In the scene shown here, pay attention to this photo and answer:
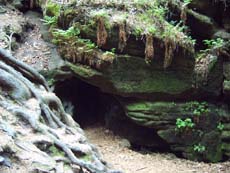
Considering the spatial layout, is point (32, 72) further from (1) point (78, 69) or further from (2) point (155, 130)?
(2) point (155, 130)

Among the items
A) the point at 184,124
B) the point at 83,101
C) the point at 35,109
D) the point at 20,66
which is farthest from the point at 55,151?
the point at 83,101

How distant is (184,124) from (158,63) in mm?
1656

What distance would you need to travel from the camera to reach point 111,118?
9.85m

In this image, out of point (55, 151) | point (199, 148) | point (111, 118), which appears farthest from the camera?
point (111, 118)

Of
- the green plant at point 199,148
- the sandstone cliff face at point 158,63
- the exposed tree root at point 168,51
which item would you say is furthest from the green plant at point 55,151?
the green plant at point 199,148

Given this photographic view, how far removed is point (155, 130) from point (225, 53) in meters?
2.57

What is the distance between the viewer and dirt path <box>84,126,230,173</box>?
8.13 m

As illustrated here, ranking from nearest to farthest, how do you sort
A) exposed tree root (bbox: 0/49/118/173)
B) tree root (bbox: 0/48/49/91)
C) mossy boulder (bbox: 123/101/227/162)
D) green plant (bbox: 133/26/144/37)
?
exposed tree root (bbox: 0/49/118/173)
tree root (bbox: 0/48/49/91)
green plant (bbox: 133/26/144/37)
mossy boulder (bbox: 123/101/227/162)

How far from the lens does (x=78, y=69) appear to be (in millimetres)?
8633

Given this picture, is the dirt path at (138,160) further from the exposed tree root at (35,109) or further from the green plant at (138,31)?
the exposed tree root at (35,109)

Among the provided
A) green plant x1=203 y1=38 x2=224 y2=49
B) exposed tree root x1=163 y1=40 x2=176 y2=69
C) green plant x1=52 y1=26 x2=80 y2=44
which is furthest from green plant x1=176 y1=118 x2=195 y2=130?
green plant x1=52 y1=26 x2=80 y2=44

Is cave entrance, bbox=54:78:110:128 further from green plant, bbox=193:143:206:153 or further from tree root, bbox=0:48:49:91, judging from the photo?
tree root, bbox=0:48:49:91

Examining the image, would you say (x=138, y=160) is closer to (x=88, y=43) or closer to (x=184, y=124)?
(x=184, y=124)

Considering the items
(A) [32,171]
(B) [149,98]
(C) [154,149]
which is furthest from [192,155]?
(A) [32,171]
